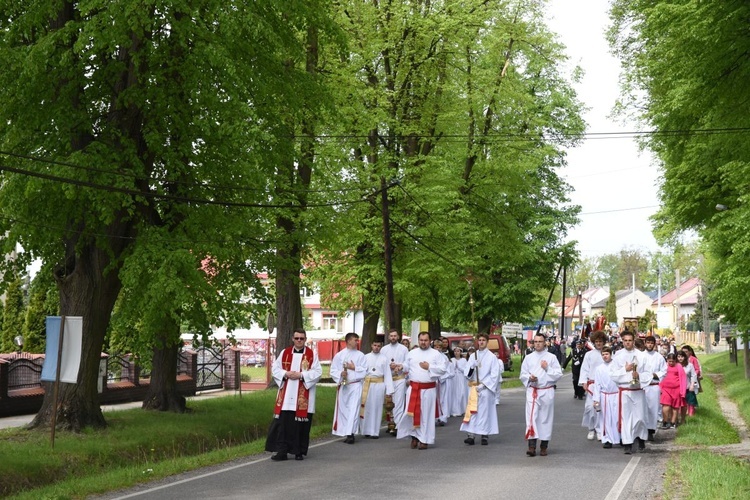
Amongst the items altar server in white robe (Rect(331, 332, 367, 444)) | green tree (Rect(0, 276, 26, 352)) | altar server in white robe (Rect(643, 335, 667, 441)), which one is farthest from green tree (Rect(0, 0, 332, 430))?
green tree (Rect(0, 276, 26, 352))

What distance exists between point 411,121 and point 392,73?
1.67 m

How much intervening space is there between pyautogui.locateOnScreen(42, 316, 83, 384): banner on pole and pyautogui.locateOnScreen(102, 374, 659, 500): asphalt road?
2.64 metres

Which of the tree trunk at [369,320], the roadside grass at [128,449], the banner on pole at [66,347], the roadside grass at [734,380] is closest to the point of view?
the roadside grass at [128,449]

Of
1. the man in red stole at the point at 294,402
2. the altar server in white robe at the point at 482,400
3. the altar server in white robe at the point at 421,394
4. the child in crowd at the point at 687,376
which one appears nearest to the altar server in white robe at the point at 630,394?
the altar server in white robe at the point at 482,400

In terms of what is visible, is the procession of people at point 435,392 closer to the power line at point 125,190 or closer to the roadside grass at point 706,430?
the roadside grass at point 706,430

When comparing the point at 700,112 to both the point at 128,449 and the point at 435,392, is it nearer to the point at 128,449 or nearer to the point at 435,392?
the point at 435,392

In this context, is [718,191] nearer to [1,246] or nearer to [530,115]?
[530,115]

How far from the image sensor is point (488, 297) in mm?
49906

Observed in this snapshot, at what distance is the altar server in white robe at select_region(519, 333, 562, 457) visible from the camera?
16219mm

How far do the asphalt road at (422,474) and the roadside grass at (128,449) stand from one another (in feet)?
1.87

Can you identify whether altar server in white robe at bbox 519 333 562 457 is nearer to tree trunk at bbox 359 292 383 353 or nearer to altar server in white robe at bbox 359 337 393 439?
altar server in white robe at bbox 359 337 393 439

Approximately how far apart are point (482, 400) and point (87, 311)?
23.0 ft

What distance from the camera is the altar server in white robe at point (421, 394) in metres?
17.2

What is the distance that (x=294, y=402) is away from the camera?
15609 mm
